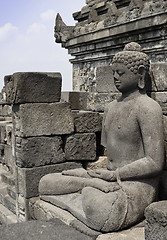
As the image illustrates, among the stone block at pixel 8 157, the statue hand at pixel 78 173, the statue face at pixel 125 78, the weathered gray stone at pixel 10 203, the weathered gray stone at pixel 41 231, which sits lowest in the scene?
the weathered gray stone at pixel 10 203

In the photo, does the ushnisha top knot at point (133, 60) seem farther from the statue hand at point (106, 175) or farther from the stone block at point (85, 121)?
the stone block at point (85, 121)

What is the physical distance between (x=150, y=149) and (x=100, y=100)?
138 cm

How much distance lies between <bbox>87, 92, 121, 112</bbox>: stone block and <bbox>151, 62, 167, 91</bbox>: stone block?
24.9 inches

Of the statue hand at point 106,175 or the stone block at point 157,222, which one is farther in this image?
the statue hand at point 106,175

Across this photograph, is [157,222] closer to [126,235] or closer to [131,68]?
[126,235]

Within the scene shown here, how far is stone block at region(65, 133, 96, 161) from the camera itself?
4539 mm

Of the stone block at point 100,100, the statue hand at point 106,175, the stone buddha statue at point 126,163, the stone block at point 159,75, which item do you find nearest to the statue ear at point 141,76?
the stone buddha statue at point 126,163

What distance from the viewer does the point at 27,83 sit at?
14.0ft

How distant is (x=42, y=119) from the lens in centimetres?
435

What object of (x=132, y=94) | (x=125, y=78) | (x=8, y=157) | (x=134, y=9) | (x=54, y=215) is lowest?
(x=54, y=215)

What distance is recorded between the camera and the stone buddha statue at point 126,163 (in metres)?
3.09

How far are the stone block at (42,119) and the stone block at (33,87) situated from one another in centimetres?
8

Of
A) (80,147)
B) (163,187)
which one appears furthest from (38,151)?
(163,187)

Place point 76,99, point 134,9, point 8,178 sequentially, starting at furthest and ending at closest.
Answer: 1. point 134,9
2. point 76,99
3. point 8,178
